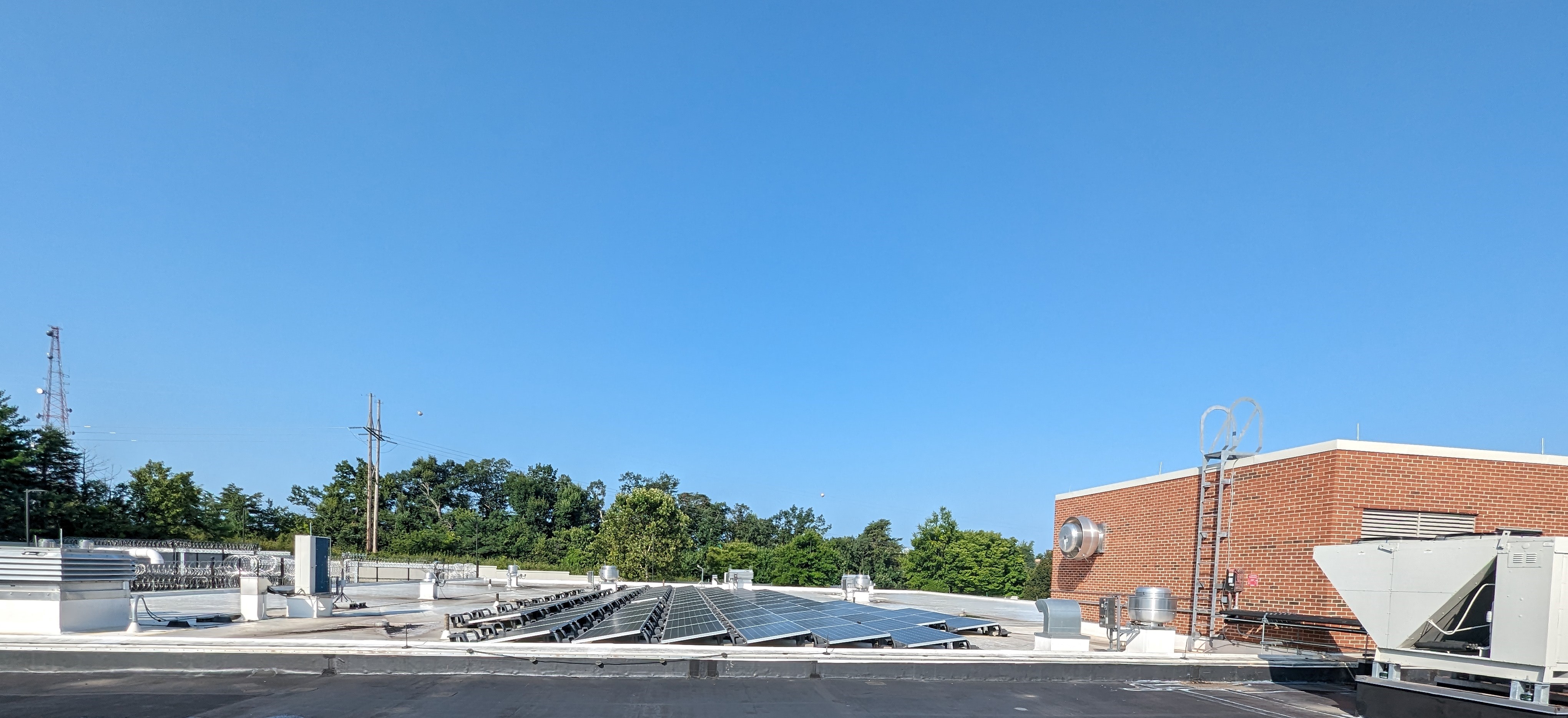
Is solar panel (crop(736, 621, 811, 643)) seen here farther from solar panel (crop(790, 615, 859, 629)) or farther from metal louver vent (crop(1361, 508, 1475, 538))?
metal louver vent (crop(1361, 508, 1475, 538))

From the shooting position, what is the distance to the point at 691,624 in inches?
589

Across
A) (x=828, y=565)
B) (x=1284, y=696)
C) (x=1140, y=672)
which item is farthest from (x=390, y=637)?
(x=828, y=565)

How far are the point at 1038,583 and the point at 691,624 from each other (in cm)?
5860

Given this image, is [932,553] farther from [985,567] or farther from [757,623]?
[757,623]

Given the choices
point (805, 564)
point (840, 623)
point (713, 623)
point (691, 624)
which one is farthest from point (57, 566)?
point (805, 564)

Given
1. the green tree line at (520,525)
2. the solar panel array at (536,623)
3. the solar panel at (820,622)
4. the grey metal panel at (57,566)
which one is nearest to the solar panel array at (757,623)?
the solar panel at (820,622)

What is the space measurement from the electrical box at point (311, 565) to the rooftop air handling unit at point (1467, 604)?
1922cm

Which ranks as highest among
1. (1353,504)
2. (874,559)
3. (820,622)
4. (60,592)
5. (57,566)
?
(1353,504)

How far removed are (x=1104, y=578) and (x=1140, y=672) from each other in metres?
10.7

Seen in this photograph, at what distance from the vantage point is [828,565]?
67.3 meters

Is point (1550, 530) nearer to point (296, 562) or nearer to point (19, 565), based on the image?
point (296, 562)

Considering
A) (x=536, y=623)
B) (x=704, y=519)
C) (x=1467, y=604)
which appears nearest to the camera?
(x=1467, y=604)

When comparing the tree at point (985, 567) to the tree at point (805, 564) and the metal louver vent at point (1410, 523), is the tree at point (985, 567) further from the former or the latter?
the metal louver vent at point (1410, 523)

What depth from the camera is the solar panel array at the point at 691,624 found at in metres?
13.3
